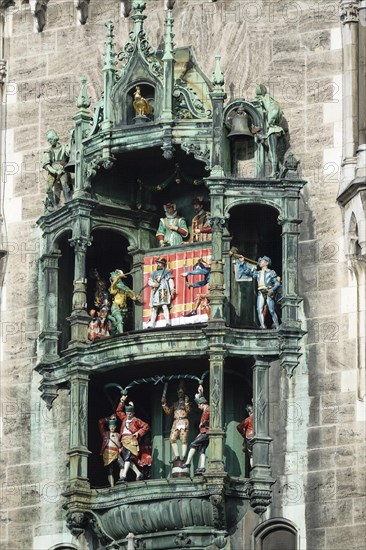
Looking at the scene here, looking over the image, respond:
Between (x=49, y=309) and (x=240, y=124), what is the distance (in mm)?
3297

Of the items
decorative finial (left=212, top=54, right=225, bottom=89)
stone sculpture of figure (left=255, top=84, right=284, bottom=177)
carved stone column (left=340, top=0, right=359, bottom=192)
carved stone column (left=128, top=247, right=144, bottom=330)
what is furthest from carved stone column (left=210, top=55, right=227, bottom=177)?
carved stone column (left=128, top=247, right=144, bottom=330)

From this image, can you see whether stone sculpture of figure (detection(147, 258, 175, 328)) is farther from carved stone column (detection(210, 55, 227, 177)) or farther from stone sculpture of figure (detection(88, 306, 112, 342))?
carved stone column (detection(210, 55, 227, 177))

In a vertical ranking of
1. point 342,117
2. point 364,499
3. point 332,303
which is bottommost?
point 364,499

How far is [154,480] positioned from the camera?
36.5m

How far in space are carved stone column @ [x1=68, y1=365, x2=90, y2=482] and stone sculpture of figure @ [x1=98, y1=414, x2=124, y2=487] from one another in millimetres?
327

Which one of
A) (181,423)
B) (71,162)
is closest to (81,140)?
(71,162)

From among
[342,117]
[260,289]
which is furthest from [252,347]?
[342,117]

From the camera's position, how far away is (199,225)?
124 ft

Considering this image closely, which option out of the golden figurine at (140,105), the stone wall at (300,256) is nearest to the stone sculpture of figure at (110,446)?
the stone wall at (300,256)

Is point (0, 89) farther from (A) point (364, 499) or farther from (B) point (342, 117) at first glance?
(A) point (364, 499)

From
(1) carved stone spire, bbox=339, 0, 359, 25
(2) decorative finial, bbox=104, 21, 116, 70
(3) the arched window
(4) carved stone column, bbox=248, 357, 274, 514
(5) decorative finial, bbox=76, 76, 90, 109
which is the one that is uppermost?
(1) carved stone spire, bbox=339, 0, 359, 25

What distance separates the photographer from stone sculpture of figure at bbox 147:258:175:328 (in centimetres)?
3759

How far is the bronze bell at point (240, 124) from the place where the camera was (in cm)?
3750

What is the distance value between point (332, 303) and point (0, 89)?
5.52m
